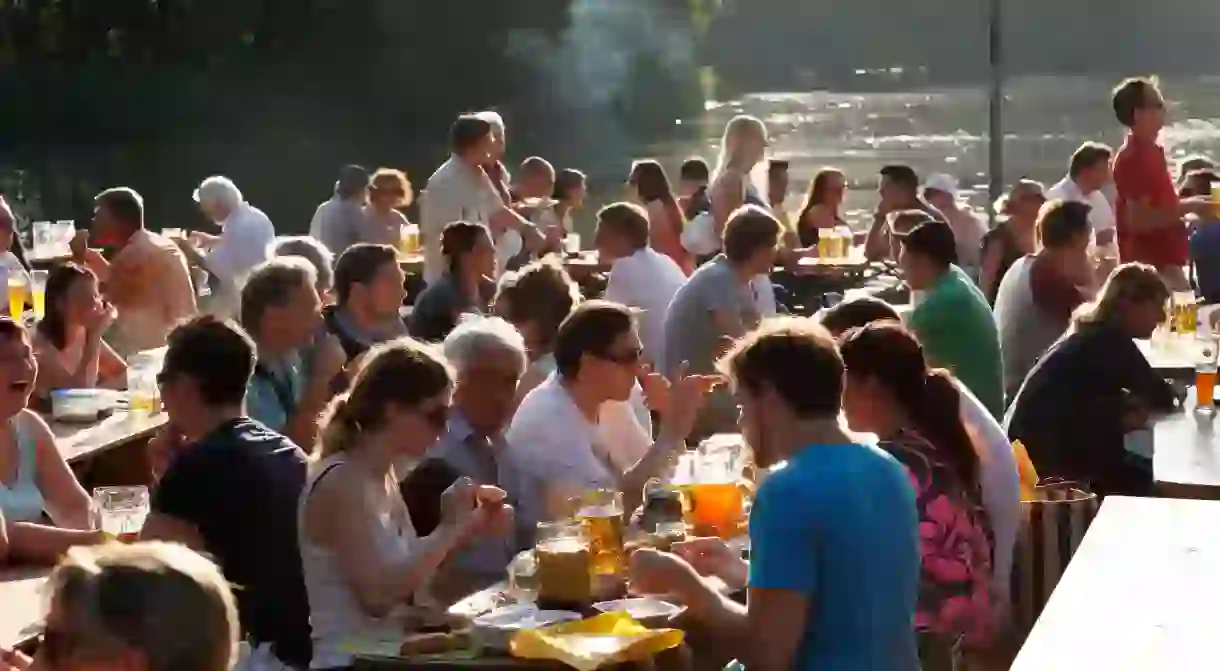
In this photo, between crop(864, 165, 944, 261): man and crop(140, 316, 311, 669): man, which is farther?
crop(864, 165, 944, 261): man

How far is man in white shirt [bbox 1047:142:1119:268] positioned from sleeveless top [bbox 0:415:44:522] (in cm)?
513

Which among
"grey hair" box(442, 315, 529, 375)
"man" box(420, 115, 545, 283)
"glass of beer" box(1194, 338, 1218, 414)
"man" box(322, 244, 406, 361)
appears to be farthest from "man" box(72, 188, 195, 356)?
"glass of beer" box(1194, 338, 1218, 414)

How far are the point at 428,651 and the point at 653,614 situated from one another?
0.40 metres

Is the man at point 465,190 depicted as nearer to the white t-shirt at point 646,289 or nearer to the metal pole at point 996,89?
the white t-shirt at point 646,289

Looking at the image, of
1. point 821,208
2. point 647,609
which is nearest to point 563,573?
point 647,609

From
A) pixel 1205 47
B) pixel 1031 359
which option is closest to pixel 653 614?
pixel 1031 359

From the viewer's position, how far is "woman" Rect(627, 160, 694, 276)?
829 cm

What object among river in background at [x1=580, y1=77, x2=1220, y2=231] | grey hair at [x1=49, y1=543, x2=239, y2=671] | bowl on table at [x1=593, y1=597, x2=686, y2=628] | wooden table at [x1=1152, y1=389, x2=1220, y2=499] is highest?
grey hair at [x1=49, y1=543, x2=239, y2=671]

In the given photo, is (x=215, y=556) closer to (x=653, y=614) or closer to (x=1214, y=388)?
(x=653, y=614)

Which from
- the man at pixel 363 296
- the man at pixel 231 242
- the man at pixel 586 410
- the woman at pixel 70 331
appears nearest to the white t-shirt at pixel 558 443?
the man at pixel 586 410

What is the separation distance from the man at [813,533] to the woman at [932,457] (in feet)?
1.52

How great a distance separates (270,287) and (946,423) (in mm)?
1978

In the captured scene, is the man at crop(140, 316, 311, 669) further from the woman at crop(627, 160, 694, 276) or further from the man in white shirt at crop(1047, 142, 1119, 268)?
the man in white shirt at crop(1047, 142, 1119, 268)

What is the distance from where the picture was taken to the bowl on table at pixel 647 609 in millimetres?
3039
